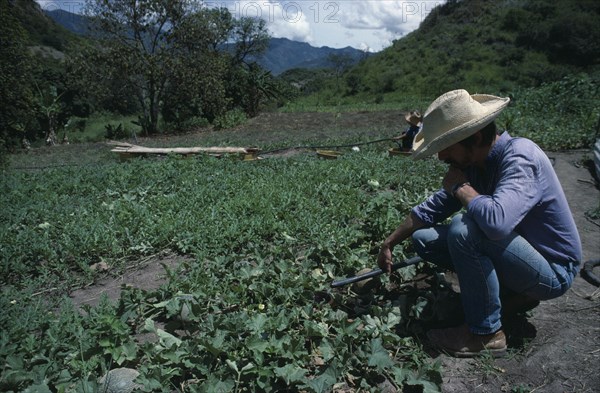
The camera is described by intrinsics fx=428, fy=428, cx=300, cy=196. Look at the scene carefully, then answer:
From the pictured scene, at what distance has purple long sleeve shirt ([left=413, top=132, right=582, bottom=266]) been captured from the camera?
196cm

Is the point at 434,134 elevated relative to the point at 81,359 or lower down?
elevated

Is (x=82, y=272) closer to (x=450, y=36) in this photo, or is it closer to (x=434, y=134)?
(x=434, y=134)

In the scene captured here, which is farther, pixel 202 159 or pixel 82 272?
pixel 202 159

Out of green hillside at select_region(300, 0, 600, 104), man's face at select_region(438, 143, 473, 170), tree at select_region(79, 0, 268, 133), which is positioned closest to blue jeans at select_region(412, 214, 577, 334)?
man's face at select_region(438, 143, 473, 170)

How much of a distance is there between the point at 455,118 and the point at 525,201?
0.51m

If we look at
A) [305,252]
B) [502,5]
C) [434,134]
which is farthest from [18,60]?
[502,5]

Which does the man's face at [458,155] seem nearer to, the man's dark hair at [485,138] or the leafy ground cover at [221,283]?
the man's dark hair at [485,138]

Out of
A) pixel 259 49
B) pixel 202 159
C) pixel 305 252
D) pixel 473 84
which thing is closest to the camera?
pixel 305 252

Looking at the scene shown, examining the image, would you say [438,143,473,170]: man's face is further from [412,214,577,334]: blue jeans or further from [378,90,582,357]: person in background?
[412,214,577,334]: blue jeans

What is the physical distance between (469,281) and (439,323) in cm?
55

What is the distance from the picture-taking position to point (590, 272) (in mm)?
3238

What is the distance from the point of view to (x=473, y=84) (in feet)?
85.3

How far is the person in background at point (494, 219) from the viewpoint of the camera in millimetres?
2006

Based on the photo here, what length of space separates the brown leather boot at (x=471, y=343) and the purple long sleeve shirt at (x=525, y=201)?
21.1 inches
